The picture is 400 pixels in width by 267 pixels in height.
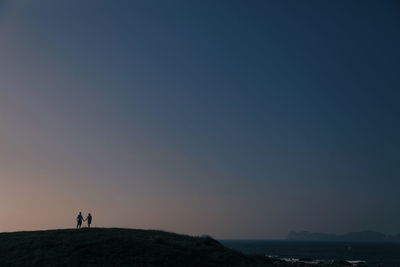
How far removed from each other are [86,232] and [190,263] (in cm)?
1431

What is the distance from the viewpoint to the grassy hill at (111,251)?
36.1m

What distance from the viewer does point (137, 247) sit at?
3978cm

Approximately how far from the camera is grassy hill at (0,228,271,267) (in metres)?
36.1

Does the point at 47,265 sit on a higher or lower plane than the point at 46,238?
lower

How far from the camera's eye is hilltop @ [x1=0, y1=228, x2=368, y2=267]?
3606 cm

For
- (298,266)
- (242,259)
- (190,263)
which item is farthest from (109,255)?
(298,266)

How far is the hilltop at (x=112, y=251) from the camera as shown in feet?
118

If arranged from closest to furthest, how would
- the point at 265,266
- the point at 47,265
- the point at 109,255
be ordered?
the point at 47,265 → the point at 109,255 → the point at 265,266

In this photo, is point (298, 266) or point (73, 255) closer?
point (73, 255)

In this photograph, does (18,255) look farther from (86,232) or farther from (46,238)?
(86,232)

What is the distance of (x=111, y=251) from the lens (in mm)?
38281

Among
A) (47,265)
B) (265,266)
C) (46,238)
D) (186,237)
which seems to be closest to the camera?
(47,265)

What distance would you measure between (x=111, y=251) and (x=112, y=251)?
87 millimetres

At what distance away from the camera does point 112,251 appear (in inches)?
1507
